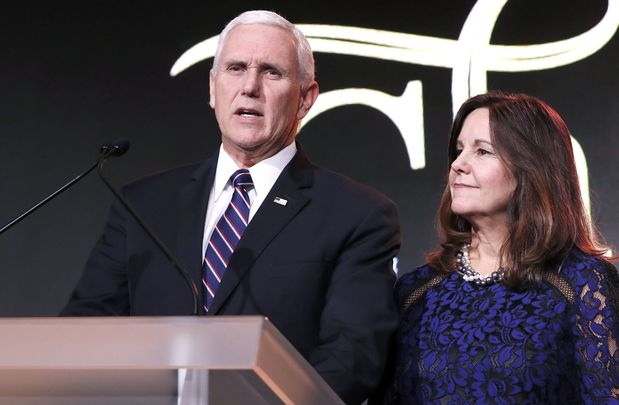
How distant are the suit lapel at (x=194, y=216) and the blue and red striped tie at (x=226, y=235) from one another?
20mm

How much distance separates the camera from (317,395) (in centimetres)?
119

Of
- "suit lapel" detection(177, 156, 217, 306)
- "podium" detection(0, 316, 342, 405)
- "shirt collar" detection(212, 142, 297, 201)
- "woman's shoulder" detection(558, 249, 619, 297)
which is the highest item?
"shirt collar" detection(212, 142, 297, 201)

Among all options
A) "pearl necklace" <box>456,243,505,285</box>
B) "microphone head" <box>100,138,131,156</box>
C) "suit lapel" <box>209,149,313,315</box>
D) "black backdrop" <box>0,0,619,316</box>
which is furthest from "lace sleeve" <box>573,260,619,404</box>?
"black backdrop" <box>0,0,619,316</box>

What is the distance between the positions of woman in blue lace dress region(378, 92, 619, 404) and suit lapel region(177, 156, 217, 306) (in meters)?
0.47

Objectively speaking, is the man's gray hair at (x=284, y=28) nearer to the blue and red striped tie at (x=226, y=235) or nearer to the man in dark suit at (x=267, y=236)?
the man in dark suit at (x=267, y=236)

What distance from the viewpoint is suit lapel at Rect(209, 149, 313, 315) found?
78.3 inches

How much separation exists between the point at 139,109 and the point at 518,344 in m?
2.01

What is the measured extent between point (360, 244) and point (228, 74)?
1.54 feet

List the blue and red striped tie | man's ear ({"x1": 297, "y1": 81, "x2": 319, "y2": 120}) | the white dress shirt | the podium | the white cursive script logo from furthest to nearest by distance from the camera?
the white cursive script logo
man's ear ({"x1": 297, "y1": 81, "x2": 319, "y2": 120})
the white dress shirt
the blue and red striped tie
the podium

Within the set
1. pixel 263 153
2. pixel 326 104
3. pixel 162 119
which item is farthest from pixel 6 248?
pixel 263 153

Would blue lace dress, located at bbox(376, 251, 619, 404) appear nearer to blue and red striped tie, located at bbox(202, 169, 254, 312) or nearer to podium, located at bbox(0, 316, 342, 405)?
blue and red striped tie, located at bbox(202, 169, 254, 312)

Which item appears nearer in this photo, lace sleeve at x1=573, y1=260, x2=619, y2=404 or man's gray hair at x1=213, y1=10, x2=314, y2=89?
lace sleeve at x1=573, y1=260, x2=619, y2=404

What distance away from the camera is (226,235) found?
2.09 meters

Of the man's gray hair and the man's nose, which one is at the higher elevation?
the man's gray hair
